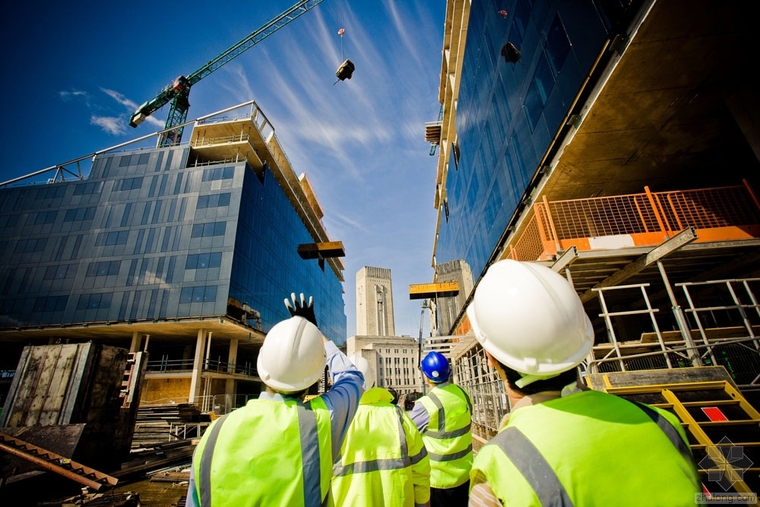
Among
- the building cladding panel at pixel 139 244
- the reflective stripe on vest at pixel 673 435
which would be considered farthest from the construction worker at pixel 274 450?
the building cladding panel at pixel 139 244

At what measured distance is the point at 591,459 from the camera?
1.01 metres

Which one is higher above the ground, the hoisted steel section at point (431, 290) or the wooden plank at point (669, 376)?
the hoisted steel section at point (431, 290)

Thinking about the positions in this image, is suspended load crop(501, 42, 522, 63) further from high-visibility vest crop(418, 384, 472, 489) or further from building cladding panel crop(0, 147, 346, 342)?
building cladding panel crop(0, 147, 346, 342)

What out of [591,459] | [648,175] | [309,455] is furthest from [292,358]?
[648,175]

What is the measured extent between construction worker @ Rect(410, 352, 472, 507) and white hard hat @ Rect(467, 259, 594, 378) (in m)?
2.15

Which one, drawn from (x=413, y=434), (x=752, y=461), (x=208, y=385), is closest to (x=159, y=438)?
(x=208, y=385)

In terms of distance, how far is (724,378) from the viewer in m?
4.40

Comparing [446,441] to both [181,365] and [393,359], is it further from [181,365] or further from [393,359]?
[393,359]

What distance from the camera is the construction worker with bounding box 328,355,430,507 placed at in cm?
234

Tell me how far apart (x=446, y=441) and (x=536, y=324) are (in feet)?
8.44

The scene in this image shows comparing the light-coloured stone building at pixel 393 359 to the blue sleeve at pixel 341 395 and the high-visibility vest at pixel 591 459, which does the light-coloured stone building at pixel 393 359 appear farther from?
the high-visibility vest at pixel 591 459

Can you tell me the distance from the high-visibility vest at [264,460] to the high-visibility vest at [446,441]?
1888mm

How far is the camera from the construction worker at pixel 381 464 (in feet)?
7.68

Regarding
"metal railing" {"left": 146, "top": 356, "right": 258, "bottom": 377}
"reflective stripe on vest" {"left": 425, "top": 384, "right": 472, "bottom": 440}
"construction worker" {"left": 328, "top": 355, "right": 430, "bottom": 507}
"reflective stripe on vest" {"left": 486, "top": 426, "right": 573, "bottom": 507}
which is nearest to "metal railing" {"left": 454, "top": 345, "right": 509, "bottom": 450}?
"reflective stripe on vest" {"left": 425, "top": 384, "right": 472, "bottom": 440}
